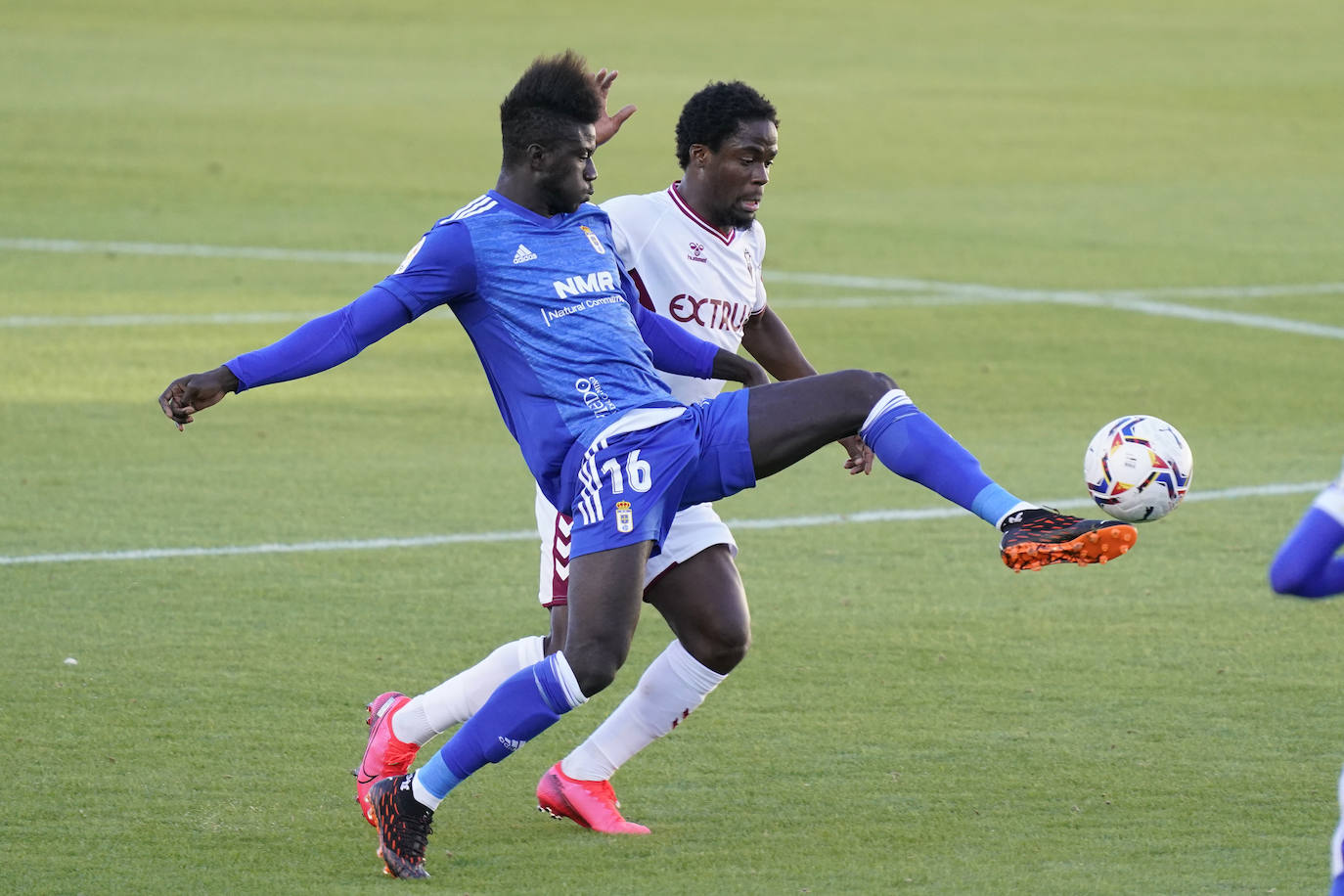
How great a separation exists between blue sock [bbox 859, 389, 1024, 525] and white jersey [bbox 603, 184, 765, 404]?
1034 millimetres

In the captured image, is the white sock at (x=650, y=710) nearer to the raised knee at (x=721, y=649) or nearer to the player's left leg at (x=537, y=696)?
the raised knee at (x=721, y=649)

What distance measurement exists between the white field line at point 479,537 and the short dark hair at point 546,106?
396cm

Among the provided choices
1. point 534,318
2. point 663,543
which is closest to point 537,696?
point 663,543

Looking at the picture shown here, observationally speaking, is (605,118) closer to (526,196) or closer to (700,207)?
(700,207)

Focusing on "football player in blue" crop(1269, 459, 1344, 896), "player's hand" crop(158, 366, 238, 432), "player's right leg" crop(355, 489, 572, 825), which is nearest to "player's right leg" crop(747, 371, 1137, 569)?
"player's right leg" crop(355, 489, 572, 825)

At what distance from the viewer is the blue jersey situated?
555 centimetres

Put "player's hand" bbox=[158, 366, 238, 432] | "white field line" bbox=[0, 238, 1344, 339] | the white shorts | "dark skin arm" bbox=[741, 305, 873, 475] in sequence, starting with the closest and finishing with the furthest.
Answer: "player's hand" bbox=[158, 366, 238, 432]
the white shorts
"dark skin arm" bbox=[741, 305, 873, 475]
"white field line" bbox=[0, 238, 1344, 339]

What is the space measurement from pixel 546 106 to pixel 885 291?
464 inches

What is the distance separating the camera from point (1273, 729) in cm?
680

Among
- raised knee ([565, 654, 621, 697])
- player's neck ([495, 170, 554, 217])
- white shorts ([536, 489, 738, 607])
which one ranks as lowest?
raised knee ([565, 654, 621, 697])

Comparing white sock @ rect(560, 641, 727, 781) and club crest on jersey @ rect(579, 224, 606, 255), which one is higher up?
club crest on jersey @ rect(579, 224, 606, 255)

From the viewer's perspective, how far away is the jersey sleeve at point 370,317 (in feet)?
17.4

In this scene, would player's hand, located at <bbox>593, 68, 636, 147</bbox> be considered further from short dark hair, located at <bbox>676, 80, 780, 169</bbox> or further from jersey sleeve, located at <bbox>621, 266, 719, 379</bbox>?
jersey sleeve, located at <bbox>621, 266, 719, 379</bbox>

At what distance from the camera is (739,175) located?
6453 millimetres
